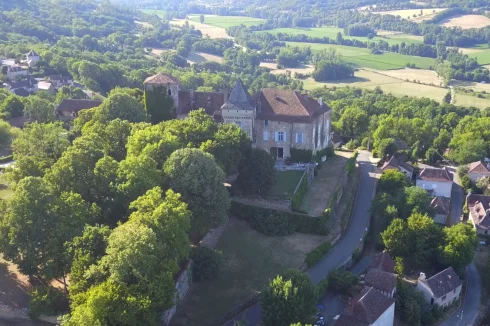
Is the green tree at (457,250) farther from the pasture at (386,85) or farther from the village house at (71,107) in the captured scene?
the pasture at (386,85)

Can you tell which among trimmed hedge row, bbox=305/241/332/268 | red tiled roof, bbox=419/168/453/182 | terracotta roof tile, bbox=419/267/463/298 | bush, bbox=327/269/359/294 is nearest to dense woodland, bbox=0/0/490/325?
terracotta roof tile, bbox=419/267/463/298

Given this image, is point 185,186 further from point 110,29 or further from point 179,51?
point 110,29

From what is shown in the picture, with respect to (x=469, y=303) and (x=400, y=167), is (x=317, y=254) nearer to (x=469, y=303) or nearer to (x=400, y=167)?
(x=469, y=303)

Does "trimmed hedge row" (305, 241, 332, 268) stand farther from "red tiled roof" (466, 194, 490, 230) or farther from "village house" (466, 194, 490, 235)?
"red tiled roof" (466, 194, 490, 230)

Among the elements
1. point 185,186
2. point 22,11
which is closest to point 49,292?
point 185,186

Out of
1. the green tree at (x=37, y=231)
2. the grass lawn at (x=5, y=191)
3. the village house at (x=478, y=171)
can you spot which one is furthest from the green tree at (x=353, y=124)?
the green tree at (x=37, y=231)
